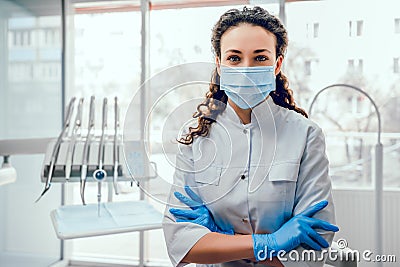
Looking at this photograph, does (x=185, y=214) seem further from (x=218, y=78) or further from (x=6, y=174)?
(x=6, y=174)

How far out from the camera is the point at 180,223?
2.87 feet

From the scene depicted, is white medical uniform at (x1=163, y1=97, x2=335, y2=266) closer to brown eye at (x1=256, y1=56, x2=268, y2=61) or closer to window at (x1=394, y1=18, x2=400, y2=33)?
brown eye at (x1=256, y1=56, x2=268, y2=61)

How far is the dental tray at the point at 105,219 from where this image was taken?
1.32 meters

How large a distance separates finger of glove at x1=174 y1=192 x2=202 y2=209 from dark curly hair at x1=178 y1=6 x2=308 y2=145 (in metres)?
0.11

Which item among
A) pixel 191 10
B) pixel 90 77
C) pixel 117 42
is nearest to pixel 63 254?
pixel 90 77

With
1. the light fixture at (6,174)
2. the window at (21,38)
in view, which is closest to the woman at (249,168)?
the light fixture at (6,174)

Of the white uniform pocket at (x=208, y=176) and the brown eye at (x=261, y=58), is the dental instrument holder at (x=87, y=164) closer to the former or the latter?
the white uniform pocket at (x=208, y=176)

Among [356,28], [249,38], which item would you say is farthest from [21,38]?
[249,38]

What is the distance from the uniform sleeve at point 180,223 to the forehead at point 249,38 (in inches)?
8.9

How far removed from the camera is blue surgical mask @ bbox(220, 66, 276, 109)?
2.76ft

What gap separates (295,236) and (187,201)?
8.5 inches

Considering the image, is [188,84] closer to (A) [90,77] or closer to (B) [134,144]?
(B) [134,144]

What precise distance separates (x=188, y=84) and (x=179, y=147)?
0.13m

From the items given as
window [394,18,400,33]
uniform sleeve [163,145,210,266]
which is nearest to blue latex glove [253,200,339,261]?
uniform sleeve [163,145,210,266]
